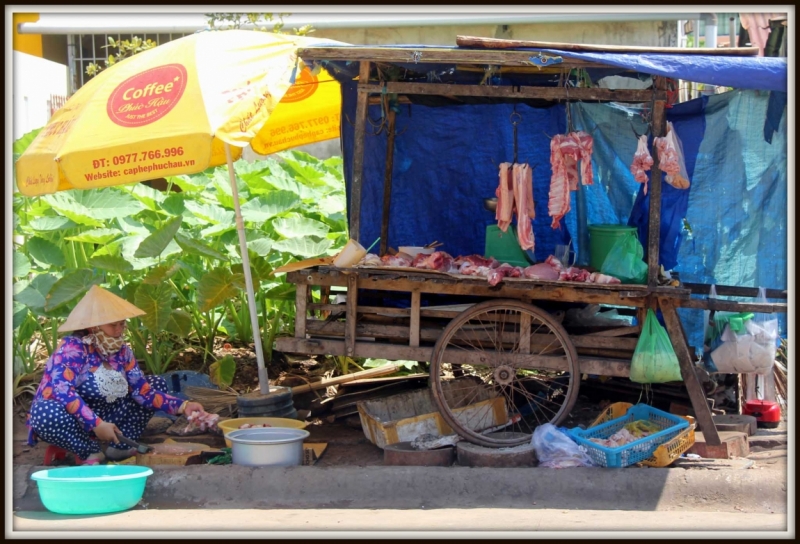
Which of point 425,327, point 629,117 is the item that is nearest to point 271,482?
point 425,327

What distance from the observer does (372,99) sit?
23.2 feet

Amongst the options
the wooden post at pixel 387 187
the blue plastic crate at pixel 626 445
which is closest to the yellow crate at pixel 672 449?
the blue plastic crate at pixel 626 445

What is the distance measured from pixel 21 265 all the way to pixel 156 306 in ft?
3.78

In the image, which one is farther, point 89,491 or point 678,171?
point 678,171

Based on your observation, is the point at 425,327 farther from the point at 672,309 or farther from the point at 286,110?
the point at 286,110

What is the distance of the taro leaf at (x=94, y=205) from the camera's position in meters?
7.17

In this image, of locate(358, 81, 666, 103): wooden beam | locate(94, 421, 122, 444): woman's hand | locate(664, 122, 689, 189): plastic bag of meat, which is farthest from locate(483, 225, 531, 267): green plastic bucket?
locate(94, 421, 122, 444): woman's hand

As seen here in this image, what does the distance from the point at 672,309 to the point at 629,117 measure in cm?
181

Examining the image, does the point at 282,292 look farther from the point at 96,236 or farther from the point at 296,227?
the point at 96,236

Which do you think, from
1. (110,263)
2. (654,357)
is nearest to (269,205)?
(110,263)

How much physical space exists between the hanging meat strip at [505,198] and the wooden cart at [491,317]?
0.59 metres

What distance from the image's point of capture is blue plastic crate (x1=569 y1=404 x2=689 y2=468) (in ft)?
17.7

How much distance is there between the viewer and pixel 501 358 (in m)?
5.98

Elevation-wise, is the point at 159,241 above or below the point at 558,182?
below
